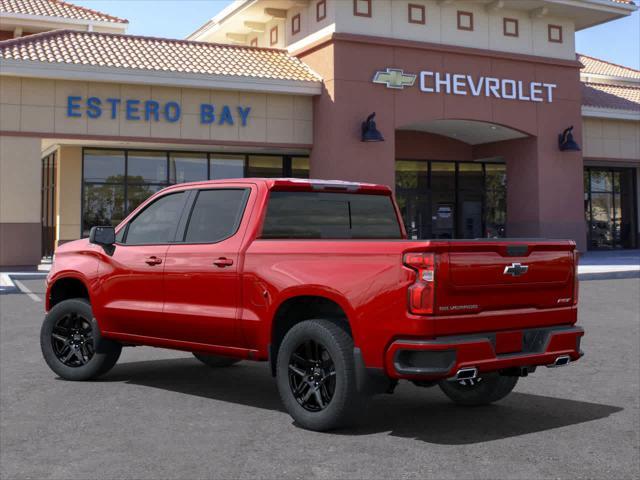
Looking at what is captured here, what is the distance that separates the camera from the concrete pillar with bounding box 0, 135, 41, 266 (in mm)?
24219

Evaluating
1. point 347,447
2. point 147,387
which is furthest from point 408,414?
point 147,387

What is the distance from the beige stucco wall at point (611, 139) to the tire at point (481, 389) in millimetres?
28795

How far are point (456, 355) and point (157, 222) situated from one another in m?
3.56

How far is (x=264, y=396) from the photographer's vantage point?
741cm

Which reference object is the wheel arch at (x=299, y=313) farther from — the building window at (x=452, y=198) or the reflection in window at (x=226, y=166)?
the building window at (x=452, y=198)

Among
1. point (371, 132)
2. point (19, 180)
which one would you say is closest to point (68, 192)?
point (19, 180)

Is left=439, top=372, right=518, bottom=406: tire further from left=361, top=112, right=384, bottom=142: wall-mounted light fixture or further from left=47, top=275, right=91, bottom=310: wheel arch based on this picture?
left=361, top=112, right=384, bottom=142: wall-mounted light fixture

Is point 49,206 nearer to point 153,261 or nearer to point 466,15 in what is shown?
point 466,15

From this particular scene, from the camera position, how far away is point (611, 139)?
34562 millimetres

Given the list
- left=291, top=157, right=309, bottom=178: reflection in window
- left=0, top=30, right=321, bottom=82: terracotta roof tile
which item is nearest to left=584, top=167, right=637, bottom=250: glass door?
left=291, top=157, right=309, bottom=178: reflection in window

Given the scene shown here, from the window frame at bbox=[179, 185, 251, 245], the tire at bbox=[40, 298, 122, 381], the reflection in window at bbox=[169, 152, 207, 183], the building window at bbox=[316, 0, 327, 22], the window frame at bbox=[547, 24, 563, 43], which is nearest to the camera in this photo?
the window frame at bbox=[179, 185, 251, 245]

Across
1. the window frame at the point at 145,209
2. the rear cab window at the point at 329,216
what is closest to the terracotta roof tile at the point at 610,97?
the rear cab window at the point at 329,216

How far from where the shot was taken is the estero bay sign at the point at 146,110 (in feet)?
82.4

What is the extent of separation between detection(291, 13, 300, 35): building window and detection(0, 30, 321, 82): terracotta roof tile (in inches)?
33.8
